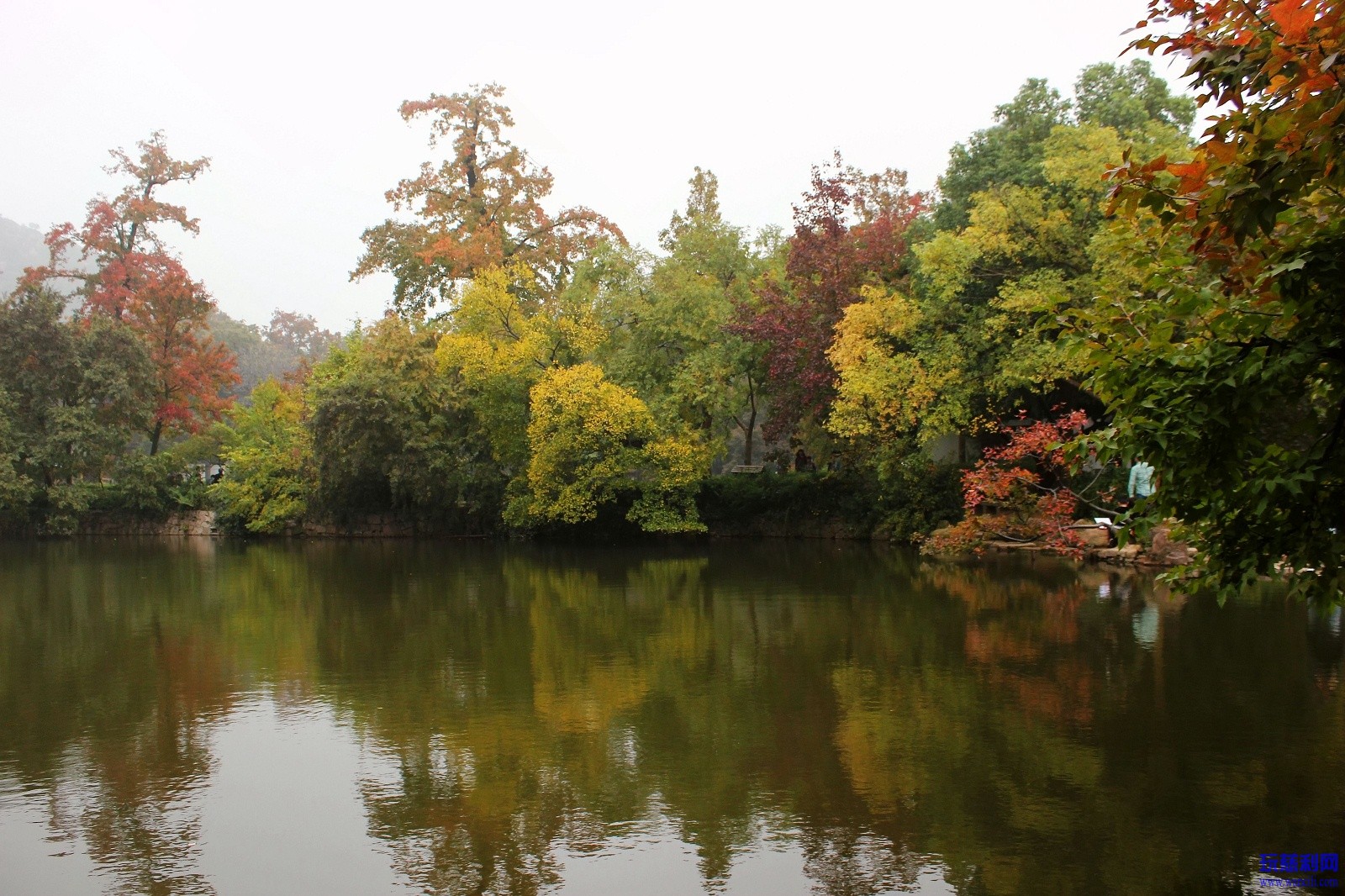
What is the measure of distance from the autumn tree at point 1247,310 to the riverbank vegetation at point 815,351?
16 millimetres

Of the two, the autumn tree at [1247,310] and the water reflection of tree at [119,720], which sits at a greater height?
the autumn tree at [1247,310]

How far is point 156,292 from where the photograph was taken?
1355 inches

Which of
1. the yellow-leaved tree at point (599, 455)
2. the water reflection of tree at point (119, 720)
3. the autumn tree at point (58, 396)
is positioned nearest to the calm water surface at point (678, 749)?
the water reflection of tree at point (119, 720)

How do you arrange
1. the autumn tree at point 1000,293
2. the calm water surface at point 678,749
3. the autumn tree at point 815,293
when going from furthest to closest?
the autumn tree at point 815,293, the autumn tree at point 1000,293, the calm water surface at point 678,749

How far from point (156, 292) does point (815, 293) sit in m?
22.6

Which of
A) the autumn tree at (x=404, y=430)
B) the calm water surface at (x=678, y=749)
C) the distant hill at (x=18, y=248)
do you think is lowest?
the calm water surface at (x=678, y=749)

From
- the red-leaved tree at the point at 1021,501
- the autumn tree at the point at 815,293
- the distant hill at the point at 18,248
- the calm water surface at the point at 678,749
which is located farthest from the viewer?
the distant hill at the point at 18,248

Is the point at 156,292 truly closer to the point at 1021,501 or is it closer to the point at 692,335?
the point at 692,335

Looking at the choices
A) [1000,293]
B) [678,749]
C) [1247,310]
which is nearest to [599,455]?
[1000,293]

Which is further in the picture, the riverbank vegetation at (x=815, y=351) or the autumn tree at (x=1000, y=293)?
the autumn tree at (x=1000, y=293)

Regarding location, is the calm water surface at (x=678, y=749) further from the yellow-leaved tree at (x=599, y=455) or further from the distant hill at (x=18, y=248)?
the distant hill at (x=18, y=248)

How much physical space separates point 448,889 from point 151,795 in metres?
2.28

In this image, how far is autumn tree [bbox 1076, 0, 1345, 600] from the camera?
3945mm

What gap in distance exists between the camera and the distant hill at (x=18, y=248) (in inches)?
4702
